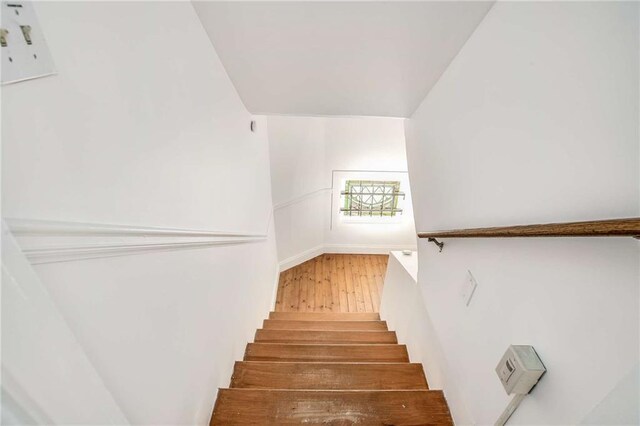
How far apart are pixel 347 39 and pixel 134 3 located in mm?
841

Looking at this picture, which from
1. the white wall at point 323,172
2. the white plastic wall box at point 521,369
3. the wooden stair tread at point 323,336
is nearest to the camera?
the white plastic wall box at point 521,369

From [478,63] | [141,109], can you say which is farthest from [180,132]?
[478,63]

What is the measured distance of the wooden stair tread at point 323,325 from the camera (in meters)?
2.66

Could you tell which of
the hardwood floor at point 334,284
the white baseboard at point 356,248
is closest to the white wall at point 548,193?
the hardwood floor at point 334,284

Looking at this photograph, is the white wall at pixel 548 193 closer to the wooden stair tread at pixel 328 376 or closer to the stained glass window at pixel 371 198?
the wooden stair tread at pixel 328 376

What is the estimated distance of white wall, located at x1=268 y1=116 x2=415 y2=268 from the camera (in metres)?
3.27

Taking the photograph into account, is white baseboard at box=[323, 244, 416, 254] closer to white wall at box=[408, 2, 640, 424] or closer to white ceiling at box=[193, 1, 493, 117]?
white ceiling at box=[193, 1, 493, 117]

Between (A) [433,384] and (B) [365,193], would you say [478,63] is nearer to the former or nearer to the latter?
(A) [433,384]

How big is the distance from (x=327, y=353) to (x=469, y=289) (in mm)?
1212

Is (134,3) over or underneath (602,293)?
over

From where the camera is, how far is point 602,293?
24.3 inches

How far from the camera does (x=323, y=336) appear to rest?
2.39m

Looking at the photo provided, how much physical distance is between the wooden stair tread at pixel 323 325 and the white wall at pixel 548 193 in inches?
54.2

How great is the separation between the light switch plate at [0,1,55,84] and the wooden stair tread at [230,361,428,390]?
1.73m
